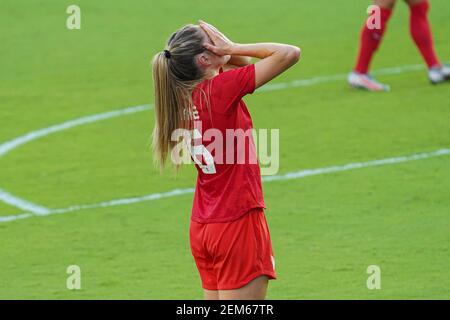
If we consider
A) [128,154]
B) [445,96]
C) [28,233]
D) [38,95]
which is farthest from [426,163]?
[38,95]

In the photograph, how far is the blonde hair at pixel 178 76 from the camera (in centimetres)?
502

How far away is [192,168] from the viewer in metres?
9.73

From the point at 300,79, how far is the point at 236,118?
24.4 ft

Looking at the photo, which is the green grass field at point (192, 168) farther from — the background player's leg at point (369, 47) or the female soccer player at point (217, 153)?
the female soccer player at point (217, 153)

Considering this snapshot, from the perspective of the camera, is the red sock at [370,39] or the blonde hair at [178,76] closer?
the blonde hair at [178,76]

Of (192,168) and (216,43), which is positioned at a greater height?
(216,43)

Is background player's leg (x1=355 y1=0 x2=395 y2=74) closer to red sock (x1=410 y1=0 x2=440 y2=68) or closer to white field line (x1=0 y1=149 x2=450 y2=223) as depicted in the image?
red sock (x1=410 y1=0 x2=440 y2=68)

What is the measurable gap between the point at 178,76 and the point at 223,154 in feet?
1.33

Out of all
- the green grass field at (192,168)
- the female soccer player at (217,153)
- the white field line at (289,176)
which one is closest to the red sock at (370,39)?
the green grass field at (192,168)

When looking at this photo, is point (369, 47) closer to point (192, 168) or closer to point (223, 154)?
point (192, 168)

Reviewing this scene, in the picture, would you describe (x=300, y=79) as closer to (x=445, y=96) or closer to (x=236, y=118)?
(x=445, y=96)

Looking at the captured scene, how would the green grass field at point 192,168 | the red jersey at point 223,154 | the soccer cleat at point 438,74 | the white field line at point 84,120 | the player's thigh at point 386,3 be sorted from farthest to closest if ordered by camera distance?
the soccer cleat at point 438,74, the player's thigh at point 386,3, the white field line at point 84,120, the green grass field at point 192,168, the red jersey at point 223,154

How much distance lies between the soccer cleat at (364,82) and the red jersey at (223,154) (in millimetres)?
6548

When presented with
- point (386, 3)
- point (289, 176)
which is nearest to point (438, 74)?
point (386, 3)
